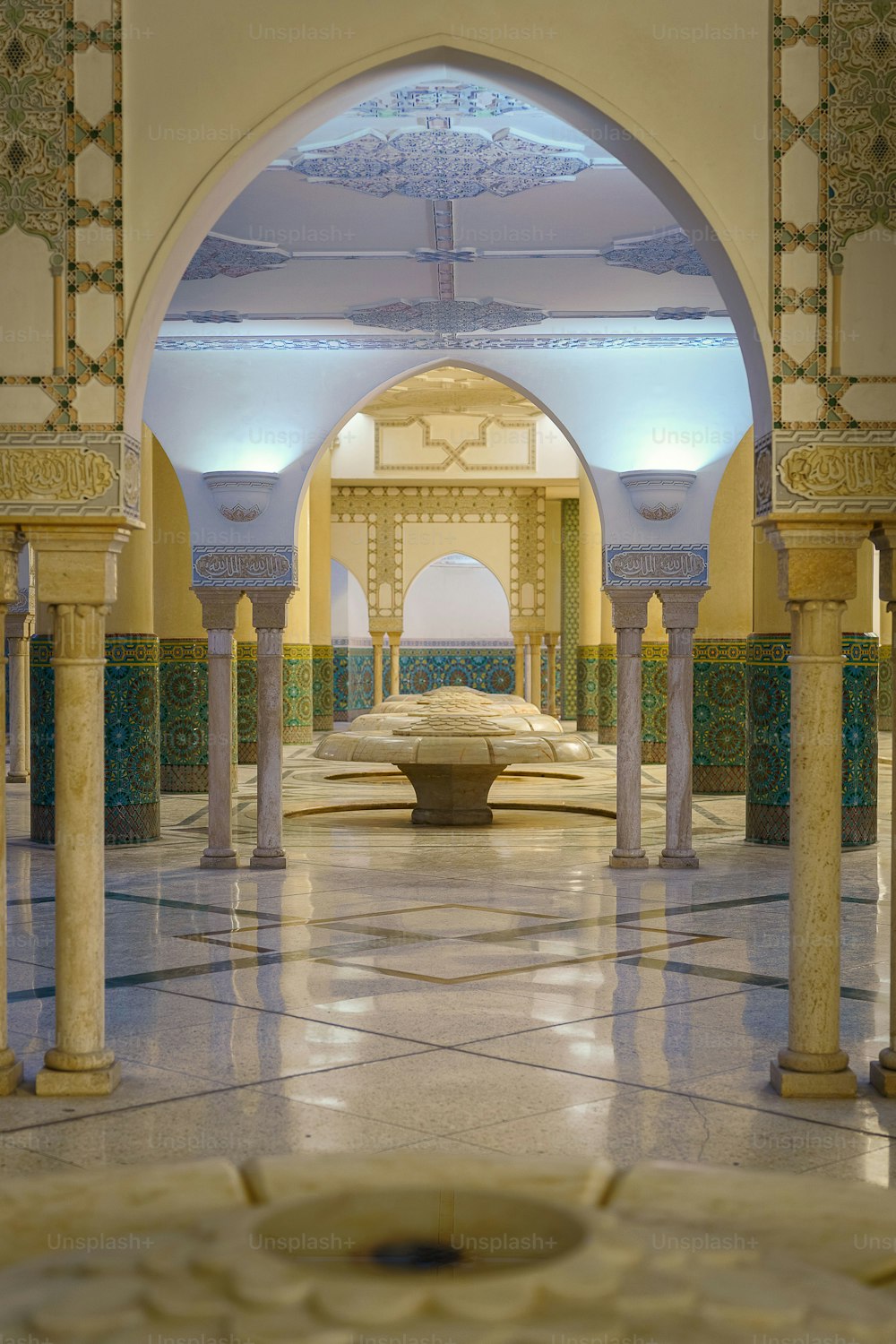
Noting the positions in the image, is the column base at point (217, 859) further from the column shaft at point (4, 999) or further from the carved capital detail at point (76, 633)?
the carved capital detail at point (76, 633)

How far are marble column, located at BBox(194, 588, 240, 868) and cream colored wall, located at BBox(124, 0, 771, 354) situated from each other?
445 centimetres

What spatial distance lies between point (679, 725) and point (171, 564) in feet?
19.6

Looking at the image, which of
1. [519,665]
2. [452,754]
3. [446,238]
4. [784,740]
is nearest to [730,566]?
[784,740]

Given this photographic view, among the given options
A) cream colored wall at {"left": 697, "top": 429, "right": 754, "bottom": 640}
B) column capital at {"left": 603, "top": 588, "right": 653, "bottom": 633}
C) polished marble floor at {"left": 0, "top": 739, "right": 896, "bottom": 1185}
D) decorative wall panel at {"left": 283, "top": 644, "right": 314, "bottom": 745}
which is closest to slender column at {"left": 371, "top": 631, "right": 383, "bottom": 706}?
decorative wall panel at {"left": 283, "top": 644, "right": 314, "bottom": 745}

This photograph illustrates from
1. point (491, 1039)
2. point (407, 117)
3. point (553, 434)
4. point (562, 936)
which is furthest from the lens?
point (553, 434)

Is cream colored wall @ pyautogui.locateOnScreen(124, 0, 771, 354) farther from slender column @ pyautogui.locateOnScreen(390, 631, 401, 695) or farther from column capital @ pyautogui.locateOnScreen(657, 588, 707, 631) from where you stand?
slender column @ pyautogui.locateOnScreen(390, 631, 401, 695)

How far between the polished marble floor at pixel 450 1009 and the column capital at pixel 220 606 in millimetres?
1345

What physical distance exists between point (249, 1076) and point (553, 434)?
1729 cm

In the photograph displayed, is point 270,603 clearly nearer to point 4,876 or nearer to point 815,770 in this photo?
point 4,876

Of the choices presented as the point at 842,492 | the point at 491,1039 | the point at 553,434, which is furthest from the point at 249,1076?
the point at 553,434

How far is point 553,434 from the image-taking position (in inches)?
804

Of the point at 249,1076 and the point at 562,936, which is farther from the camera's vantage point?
the point at 562,936

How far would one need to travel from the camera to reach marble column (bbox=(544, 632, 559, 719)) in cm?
2330

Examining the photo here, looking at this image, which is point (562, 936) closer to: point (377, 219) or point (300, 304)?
point (377, 219)
